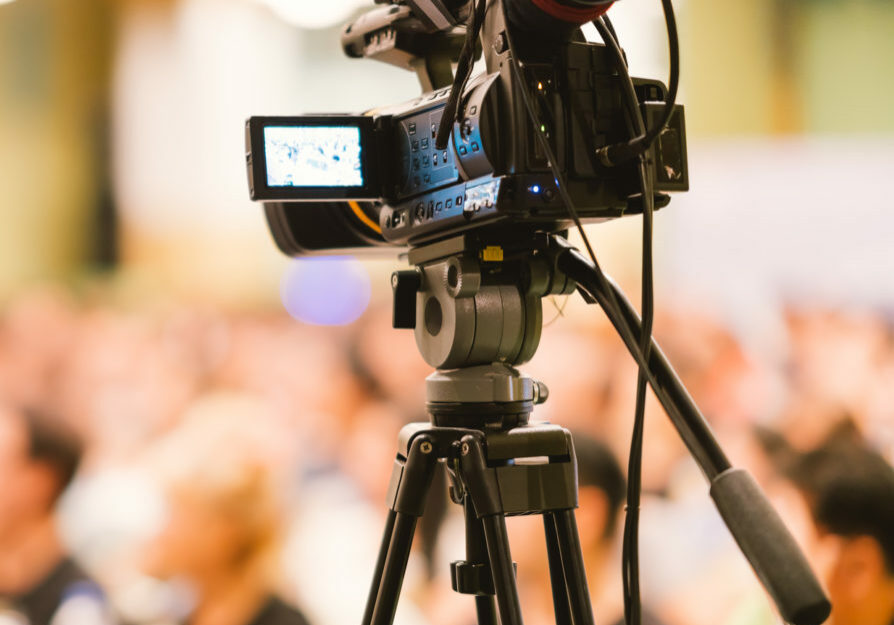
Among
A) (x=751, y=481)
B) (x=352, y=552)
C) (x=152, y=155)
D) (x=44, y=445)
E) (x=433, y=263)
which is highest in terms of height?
(x=152, y=155)

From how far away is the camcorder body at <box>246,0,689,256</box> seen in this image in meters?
0.85

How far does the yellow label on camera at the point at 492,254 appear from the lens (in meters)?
0.96

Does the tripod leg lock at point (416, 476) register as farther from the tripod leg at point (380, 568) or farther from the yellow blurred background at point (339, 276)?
the yellow blurred background at point (339, 276)

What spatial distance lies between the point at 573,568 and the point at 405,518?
20cm

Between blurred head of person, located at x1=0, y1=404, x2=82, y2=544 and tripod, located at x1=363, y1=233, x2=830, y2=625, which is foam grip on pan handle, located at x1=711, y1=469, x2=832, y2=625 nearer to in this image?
tripod, located at x1=363, y1=233, x2=830, y2=625

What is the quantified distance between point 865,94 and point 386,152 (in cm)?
160

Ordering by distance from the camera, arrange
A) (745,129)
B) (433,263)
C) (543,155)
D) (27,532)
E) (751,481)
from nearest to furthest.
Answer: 1. (751,481)
2. (543,155)
3. (433,263)
4. (27,532)
5. (745,129)

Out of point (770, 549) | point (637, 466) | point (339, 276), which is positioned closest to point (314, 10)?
point (339, 276)

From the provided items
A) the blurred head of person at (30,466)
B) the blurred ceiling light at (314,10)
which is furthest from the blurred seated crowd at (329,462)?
the blurred ceiling light at (314,10)

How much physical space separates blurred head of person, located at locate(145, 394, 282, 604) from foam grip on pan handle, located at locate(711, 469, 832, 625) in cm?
143

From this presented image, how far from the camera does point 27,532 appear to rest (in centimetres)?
190

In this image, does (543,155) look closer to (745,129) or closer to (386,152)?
(386,152)

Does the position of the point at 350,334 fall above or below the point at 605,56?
below

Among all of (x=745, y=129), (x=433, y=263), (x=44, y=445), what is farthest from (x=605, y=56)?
(x=44, y=445)
